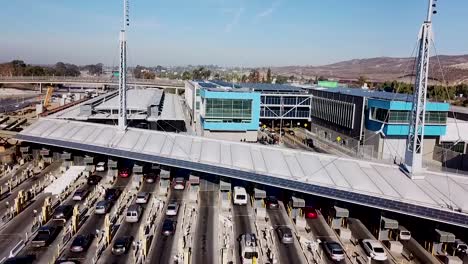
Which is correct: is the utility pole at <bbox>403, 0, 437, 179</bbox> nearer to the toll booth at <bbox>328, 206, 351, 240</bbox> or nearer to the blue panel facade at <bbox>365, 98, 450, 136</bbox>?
the toll booth at <bbox>328, 206, 351, 240</bbox>

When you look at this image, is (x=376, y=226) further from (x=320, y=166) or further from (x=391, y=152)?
(x=391, y=152)

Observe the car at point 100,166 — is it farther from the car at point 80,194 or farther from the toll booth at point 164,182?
the toll booth at point 164,182

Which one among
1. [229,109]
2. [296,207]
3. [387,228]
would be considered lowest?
[387,228]

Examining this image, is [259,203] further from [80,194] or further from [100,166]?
[100,166]

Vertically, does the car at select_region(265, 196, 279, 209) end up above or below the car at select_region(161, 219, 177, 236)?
above

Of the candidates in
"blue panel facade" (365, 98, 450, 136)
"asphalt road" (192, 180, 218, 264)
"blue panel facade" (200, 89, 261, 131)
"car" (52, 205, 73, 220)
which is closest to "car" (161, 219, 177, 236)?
"asphalt road" (192, 180, 218, 264)

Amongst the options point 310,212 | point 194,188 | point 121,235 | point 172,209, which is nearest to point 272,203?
point 310,212

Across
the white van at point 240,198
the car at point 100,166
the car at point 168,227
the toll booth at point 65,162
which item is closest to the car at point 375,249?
the white van at point 240,198
